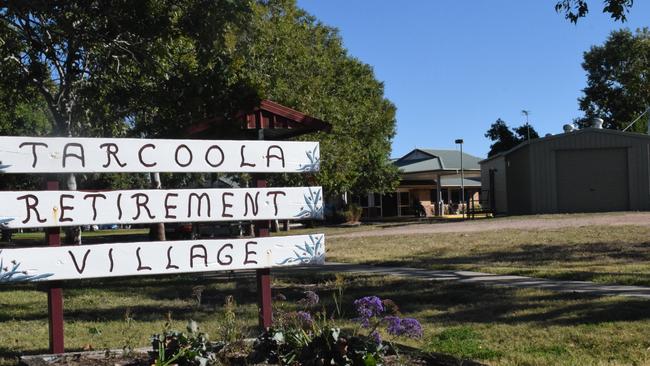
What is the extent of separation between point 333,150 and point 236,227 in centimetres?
1278

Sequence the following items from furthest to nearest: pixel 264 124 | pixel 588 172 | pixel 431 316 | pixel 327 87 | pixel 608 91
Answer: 1. pixel 608 91
2. pixel 588 172
3. pixel 327 87
4. pixel 431 316
5. pixel 264 124

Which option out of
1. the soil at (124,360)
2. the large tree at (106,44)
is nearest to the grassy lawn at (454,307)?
the soil at (124,360)

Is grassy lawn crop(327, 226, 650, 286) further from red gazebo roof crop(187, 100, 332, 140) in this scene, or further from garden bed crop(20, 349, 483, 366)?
garden bed crop(20, 349, 483, 366)

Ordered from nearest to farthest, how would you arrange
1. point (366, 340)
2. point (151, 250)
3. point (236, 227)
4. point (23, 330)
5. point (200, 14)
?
point (366, 340) → point (151, 250) → point (23, 330) → point (200, 14) → point (236, 227)

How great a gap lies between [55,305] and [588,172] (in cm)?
2965

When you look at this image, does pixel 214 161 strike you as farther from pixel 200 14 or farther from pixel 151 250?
pixel 200 14

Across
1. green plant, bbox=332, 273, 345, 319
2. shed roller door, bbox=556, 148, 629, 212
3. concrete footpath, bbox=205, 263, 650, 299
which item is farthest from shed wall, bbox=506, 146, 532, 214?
green plant, bbox=332, 273, 345, 319

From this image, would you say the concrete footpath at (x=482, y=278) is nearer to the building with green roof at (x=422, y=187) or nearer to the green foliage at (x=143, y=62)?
the green foliage at (x=143, y=62)

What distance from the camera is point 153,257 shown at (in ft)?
19.8

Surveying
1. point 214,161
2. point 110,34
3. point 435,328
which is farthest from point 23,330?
point 110,34

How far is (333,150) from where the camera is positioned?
29031 millimetres

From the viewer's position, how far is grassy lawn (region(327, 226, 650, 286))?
11766mm

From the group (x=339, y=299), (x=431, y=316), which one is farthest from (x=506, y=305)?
(x=339, y=299)

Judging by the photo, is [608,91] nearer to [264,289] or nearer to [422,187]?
[422,187]
